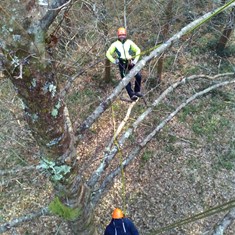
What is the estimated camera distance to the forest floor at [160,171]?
7266mm

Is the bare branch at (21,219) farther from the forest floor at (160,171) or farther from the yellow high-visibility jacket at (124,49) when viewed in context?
the yellow high-visibility jacket at (124,49)

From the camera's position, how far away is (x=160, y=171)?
805 centimetres

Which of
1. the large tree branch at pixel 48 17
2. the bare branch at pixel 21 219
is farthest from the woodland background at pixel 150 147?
the large tree branch at pixel 48 17

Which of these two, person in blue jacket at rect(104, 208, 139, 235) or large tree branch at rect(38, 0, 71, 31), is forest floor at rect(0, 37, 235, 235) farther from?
large tree branch at rect(38, 0, 71, 31)

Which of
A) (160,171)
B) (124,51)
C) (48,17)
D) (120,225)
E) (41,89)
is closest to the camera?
(48,17)

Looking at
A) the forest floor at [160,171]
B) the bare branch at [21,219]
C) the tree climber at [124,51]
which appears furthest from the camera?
the forest floor at [160,171]

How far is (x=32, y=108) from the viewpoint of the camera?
103 inches

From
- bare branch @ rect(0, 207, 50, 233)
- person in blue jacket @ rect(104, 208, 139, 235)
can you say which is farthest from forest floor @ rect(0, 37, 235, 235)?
bare branch @ rect(0, 207, 50, 233)

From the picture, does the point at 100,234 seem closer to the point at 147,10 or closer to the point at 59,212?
the point at 59,212

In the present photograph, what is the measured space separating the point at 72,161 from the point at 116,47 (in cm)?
371

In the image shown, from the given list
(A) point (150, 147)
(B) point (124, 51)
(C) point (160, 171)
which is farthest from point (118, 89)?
(A) point (150, 147)

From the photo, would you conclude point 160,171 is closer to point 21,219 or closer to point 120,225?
point 120,225

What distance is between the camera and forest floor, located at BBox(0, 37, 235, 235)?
727cm

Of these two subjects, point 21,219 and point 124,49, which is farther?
point 124,49
